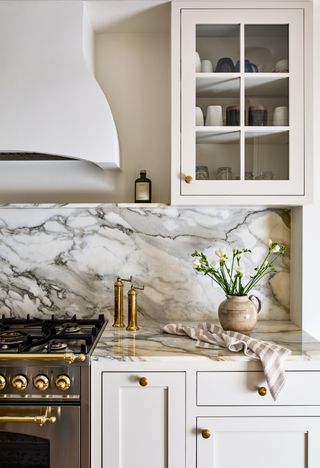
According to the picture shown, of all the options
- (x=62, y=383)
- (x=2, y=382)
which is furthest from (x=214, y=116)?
(x=2, y=382)

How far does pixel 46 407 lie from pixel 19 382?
0.13 meters

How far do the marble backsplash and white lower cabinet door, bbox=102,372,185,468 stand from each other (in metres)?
0.63

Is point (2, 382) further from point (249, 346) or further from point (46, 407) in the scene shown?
point (249, 346)

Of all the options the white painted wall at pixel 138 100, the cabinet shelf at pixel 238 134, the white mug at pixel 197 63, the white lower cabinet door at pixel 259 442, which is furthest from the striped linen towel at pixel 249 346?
the white mug at pixel 197 63

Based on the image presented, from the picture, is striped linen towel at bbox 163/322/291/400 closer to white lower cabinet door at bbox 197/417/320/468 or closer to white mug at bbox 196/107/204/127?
white lower cabinet door at bbox 197/417/320/468

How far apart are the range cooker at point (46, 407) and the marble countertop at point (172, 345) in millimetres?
119

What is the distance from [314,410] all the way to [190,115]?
1.26 meters

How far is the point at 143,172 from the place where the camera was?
2189 millimetres

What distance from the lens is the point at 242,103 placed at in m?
1.95

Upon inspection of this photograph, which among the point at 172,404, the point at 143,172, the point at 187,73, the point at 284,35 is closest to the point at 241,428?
the point at 172,404

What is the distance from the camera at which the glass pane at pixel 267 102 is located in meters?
1.95

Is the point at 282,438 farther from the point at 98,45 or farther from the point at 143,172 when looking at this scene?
the point at 98,45

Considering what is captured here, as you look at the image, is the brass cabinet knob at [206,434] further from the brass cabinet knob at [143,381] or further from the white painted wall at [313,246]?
the white painted wall at [313,246]

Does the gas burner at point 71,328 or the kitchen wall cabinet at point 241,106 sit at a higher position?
the kitchen wall cabinet at point 241,106
